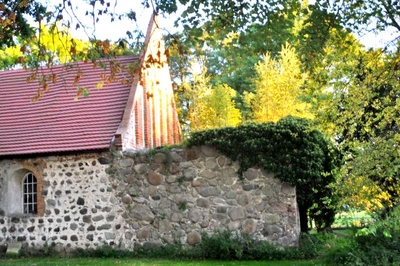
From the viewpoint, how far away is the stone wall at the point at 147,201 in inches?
519

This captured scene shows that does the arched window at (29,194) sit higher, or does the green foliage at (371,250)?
the arched window at (29,194)

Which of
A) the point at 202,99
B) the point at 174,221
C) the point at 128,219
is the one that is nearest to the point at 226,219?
the point at 174,221

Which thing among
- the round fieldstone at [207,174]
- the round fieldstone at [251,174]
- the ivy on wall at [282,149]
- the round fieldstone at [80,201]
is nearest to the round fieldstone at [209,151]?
the ivy on wall at [282,149]

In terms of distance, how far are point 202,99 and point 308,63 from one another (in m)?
17.2

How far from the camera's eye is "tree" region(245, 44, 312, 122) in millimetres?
22141

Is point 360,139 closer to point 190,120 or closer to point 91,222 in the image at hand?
point 91,222

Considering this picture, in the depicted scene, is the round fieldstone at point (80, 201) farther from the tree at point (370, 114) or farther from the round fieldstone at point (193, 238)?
the tree at point (370, 114)

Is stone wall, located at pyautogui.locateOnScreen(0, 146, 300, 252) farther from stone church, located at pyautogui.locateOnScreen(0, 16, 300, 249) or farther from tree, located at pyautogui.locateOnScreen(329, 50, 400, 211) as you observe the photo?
tree, located at pyautogui.locateOnScreen(329, 50, 400, 211)

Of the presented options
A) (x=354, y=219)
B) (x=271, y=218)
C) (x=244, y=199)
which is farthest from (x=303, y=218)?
(x=354, y=219)

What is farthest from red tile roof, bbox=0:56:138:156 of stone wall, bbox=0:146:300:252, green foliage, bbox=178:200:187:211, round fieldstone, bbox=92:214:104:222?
green foliage, bbox=178:200:187:211

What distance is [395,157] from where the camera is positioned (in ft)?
21.3

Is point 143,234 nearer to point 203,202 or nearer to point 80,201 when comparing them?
point 203,202

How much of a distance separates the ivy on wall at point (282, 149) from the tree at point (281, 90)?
842cm

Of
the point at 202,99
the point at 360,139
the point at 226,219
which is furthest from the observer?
the point at 202,99
